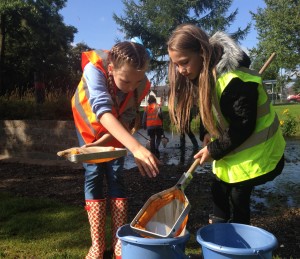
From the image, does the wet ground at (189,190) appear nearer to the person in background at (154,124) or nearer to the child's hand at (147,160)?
the child's hand at (147,160)

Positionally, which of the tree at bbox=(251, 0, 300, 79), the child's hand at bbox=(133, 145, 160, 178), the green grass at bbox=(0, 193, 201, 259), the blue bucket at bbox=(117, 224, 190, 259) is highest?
the tree at bbox=(251, 0, 300, 79)

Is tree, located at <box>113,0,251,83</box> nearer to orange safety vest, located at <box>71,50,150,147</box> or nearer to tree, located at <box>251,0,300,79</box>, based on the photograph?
tree, located at <box>251,0,300,79</box>

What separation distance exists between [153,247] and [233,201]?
2.38 ft

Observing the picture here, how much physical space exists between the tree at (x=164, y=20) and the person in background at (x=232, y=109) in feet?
88.7

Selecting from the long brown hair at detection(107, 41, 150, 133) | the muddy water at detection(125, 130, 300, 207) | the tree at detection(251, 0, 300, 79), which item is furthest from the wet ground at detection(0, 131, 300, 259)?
the tree at detection(251, 0, 300, 79)

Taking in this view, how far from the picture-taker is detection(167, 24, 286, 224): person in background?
222 centimetres

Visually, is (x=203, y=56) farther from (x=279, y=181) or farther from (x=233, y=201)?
(x=279, y=181)

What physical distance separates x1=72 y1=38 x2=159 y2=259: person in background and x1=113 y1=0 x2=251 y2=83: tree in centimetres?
2668

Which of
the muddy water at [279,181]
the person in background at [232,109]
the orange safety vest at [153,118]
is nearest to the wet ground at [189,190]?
the muddy water at [279,181]

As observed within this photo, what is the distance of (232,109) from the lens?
225 cm

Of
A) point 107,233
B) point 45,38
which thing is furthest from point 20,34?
point 107,233

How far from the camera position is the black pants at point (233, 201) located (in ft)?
7.96

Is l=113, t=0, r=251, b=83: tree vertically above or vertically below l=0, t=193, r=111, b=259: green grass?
above

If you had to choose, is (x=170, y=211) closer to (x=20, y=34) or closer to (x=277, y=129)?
(x=277, y=129)
